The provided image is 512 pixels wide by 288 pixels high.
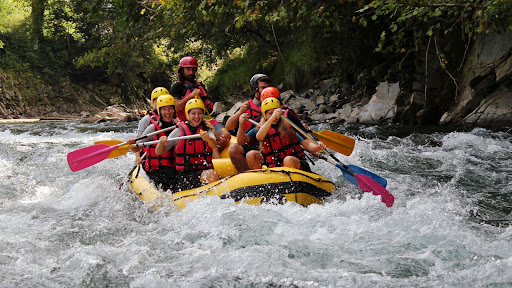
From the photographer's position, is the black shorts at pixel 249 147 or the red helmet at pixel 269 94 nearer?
the red helmet at pixel 269 94

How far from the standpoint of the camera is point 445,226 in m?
3.57

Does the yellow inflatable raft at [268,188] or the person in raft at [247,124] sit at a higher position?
the person in raft at [247,124]

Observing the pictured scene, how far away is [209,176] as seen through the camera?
458 centimetres

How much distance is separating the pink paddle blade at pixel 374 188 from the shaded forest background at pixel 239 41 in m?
2.92

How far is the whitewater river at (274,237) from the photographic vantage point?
2951 mm

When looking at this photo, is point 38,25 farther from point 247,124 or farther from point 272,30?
point 247,124

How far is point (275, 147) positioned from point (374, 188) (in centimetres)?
93

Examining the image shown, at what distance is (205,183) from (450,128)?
5135 millimetres

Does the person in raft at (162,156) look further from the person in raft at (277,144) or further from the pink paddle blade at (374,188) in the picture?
the pink paddle blade at (374,188)

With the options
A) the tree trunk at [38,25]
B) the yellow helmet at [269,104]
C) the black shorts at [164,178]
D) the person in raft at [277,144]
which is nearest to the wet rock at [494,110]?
the person in raft at [277,144]

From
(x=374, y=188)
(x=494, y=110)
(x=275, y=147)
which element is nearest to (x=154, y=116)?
(x=275, y=147)

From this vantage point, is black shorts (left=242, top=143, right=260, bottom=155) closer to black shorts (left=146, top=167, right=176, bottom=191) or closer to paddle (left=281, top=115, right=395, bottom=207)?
paddle (left=281, top=115, right=395, bottom=207)

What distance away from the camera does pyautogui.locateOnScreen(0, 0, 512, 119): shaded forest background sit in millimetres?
8070

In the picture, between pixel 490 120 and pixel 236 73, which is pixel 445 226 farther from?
pixel 236 73
